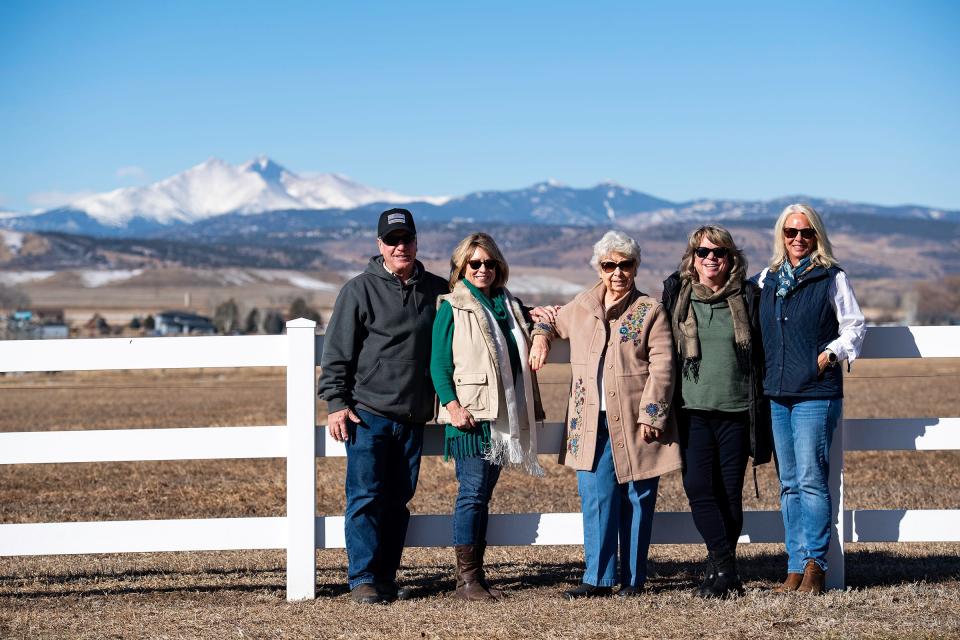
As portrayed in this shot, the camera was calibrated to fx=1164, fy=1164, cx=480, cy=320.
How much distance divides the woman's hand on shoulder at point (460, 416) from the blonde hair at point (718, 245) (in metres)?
1.31

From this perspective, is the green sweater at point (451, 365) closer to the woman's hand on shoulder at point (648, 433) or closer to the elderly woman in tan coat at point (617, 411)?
the elderly woman in tan coat at point (617, 411)

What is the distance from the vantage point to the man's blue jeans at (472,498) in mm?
5949

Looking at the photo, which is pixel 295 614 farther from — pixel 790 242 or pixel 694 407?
pixel 790 242

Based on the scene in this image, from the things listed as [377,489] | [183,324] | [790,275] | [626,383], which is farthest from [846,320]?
[183,324]

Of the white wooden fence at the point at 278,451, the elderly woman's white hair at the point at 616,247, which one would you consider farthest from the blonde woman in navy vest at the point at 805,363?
the elderly woman's white hair at the point at 616,247

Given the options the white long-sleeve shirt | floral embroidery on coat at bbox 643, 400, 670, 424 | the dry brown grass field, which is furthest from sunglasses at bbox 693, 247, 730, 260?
the dry brown grass field

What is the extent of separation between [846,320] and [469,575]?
2.31 m

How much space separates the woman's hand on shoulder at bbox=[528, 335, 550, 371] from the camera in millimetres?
5861

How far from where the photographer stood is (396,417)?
5.98m

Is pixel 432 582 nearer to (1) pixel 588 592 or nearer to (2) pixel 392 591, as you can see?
(2) pixel 392 591

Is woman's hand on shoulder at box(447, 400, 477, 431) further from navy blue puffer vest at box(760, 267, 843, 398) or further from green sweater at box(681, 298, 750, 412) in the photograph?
navy blue puffer vest at box(760, 267, 843, 398)

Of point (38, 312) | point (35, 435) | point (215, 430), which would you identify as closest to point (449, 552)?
point (215, 430)

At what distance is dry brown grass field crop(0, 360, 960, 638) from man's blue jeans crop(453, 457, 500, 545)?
14.2 inches

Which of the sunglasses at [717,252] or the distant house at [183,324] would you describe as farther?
the distant house at [183,324]
